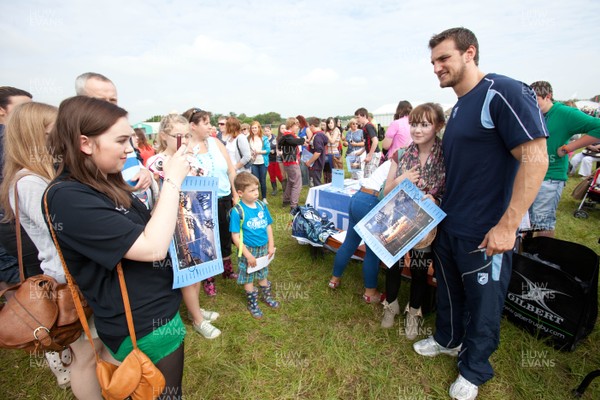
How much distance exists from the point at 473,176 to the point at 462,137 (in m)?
0.26

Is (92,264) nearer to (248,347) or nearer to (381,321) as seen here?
(248,347)

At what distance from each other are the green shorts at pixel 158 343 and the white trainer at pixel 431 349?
6.89 ft

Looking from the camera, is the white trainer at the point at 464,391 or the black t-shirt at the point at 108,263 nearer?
the black t-shirt at the point at 108,263

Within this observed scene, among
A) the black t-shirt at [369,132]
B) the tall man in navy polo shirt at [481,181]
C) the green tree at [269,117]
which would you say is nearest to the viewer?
the tall man in navy polo shirt at [481,181]

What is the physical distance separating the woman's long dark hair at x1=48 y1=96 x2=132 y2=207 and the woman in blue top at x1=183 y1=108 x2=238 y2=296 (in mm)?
1469

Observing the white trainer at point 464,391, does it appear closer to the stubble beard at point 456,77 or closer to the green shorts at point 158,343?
the green shorts at point 158,343

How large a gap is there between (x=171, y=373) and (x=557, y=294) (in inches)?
119

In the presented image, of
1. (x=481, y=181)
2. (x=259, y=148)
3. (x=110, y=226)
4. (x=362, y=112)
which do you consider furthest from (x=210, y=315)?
(x=362, y=112)

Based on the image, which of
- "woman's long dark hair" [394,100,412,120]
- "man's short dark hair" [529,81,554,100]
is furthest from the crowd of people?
"woman's long dark hair" [394,100,412,120]

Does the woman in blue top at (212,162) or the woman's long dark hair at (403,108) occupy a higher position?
the woman's long dark hair at (403,108)

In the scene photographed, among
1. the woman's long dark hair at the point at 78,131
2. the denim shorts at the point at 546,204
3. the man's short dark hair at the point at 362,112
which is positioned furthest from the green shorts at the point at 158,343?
the man's short dark hair at the point at 362,112

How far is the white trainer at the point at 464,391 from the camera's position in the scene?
6.66ft

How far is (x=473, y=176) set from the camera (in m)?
1.74

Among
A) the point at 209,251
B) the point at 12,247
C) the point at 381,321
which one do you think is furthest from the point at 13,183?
the point at 381,321
